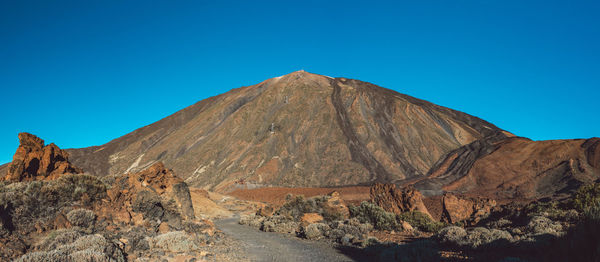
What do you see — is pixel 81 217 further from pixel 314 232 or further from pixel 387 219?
pixel 387 219

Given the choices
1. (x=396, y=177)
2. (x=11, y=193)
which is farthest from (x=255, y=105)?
(x=11, y=193)

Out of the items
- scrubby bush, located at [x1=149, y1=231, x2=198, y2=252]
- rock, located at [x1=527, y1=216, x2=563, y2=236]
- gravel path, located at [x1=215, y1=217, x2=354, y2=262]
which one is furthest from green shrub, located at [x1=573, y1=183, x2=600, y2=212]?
scrubby bush, located at [x1=149, y1=231, x2=198, y2=252]

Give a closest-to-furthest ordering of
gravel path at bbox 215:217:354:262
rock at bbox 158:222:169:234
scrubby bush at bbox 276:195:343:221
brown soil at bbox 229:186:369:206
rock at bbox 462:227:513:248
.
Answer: rock at bbox 462:227:513:248 < gravel path at bbox 215:217:354:262 < rock at bbox 158:222:169:234 < scrubby bush at bbox 276:195:343:221 < brown soil at bbox 229:186:369:206

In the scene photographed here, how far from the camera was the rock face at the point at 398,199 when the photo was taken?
17.2 metres

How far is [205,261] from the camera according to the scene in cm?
757

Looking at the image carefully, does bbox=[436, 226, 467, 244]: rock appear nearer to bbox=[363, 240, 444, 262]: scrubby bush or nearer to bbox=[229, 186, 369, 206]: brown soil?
Answer: bbox=[363, 240, 444, 262]: scrubby bush

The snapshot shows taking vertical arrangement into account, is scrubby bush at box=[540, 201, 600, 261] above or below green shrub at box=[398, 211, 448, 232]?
above

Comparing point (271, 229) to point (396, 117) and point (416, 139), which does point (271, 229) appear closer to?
point (416, 139)

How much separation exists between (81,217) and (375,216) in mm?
10572

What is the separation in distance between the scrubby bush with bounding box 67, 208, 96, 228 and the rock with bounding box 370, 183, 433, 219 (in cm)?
1381

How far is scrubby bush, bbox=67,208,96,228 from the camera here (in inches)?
309

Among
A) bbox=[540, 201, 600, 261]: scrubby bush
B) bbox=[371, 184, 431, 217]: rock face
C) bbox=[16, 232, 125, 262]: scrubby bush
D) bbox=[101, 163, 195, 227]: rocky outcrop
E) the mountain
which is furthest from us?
the mountain

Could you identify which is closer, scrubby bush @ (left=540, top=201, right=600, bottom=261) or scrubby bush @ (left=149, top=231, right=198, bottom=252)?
scrubby bush @ (left=540, top=201, right=600, bottom=261)

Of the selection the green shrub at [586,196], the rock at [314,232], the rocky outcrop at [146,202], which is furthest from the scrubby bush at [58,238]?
the green shrub at [586,196]
